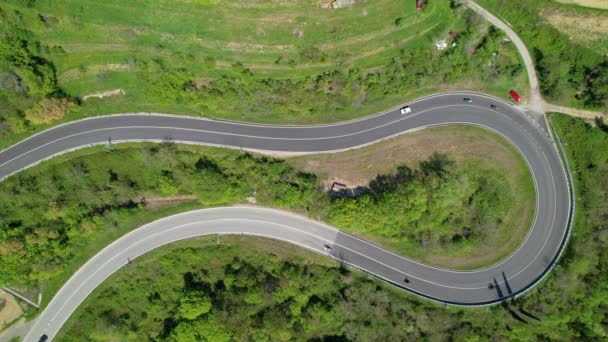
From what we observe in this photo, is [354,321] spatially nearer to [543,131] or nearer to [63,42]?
[543,131]

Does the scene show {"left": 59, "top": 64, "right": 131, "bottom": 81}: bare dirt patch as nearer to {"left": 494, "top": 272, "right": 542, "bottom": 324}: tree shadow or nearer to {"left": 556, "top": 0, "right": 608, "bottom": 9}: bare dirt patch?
{"left": 494, "top": 272, "right": 542, "bottom": 324}: tree shadow

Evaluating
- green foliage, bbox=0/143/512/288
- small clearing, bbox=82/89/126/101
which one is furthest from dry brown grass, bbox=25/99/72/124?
green foliage, bbox=0/143/512/288

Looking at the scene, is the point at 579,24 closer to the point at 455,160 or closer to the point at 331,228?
the point at 455,160

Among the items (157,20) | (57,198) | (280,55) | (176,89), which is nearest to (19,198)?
(57,198)

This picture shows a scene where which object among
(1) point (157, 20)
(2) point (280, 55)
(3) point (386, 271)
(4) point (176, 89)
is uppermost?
(1) point (157, 20)

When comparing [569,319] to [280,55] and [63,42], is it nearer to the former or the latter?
[280,55]

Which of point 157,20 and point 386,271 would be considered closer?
point 157,20

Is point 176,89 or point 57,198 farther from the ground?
point 176,89

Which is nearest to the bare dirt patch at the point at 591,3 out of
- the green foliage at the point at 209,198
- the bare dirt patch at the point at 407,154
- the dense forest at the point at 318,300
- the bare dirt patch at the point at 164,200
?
the dense forest at the point at 318,300
